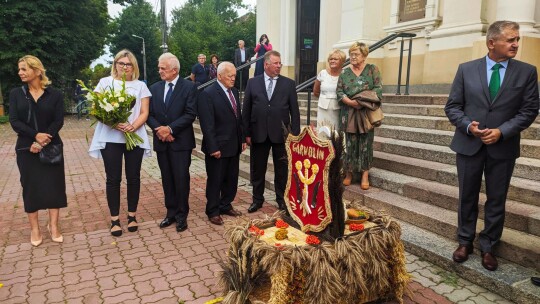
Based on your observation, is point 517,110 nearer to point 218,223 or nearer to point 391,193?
point 391,193

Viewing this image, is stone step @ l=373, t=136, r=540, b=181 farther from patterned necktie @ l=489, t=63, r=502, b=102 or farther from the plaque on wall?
the plaque on wall

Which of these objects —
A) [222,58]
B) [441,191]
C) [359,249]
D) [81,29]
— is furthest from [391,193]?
[222,58]

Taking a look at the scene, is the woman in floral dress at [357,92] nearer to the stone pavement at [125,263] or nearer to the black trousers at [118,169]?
the stone pavement at [125,263]

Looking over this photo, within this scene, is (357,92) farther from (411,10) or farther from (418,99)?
(411,10)

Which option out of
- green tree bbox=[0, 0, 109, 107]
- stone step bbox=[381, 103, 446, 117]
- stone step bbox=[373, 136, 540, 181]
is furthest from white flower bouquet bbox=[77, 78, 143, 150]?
green tree bbox=[0, 0, 109, 107]

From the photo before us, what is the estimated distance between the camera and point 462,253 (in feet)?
11.1

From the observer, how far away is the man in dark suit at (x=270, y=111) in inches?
192

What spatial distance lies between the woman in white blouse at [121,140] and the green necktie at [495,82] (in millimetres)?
3358

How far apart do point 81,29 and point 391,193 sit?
1990 centimetres

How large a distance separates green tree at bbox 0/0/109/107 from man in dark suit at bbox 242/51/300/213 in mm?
16914

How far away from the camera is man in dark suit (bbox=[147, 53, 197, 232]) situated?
175 inches

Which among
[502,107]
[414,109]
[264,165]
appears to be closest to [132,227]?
[264,165]

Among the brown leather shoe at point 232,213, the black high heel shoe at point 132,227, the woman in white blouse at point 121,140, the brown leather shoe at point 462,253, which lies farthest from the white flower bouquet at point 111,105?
the brown leather shoe at point 462,253

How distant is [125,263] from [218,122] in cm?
183
